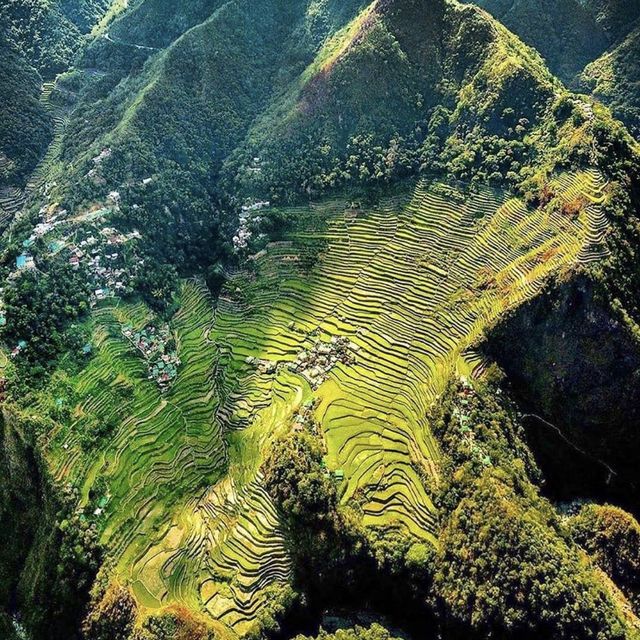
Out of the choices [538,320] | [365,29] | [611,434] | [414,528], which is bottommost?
[414,528]

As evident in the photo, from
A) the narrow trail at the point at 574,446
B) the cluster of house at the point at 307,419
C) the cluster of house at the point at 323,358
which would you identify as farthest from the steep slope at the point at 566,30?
the cluster of house at the point at 307,419

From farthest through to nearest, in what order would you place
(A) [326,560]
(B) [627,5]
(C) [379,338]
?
(B) [627,5] → (C) [379,338] → (A) [326,560]

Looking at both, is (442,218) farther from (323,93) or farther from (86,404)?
(86,404)

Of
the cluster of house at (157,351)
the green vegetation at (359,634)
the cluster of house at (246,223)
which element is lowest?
the green vegetation at (359,634)

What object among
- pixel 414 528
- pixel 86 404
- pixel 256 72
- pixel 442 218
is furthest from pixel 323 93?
pixel 414 528

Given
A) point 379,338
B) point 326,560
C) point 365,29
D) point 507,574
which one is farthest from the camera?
point 365,29

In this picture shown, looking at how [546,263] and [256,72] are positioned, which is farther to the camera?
[256,72]

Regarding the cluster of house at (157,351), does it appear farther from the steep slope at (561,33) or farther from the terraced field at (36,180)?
the steep slope at (561,33)
